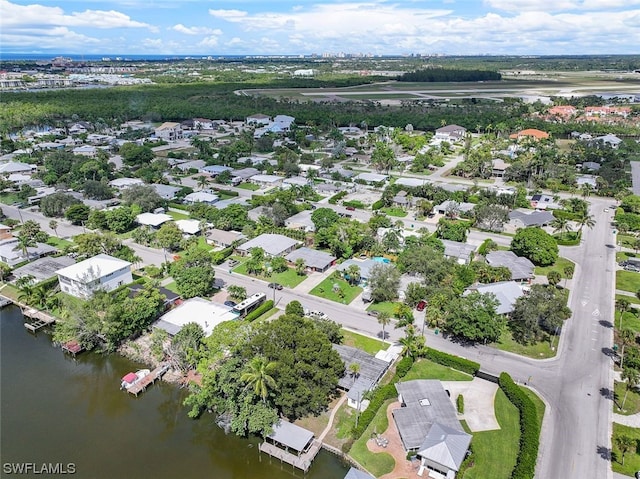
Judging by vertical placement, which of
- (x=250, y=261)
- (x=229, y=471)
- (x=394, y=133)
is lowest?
(x=229, y=471)

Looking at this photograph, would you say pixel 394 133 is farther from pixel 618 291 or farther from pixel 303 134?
pixel 618 291

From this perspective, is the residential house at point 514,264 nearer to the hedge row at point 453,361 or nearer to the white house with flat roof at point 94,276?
the hedge row at point 453,361

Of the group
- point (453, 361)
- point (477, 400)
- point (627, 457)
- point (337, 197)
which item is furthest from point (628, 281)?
point (337, 197)

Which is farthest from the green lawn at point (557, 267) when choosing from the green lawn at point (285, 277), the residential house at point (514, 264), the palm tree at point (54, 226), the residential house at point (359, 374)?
the palm tree at point (54, 226)

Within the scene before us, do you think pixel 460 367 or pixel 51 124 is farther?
pixel 51 124

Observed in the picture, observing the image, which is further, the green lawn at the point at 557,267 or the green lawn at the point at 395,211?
the green lawn at the point at 395,211

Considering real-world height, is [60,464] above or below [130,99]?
below

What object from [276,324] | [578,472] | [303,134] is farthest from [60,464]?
[303,134]
